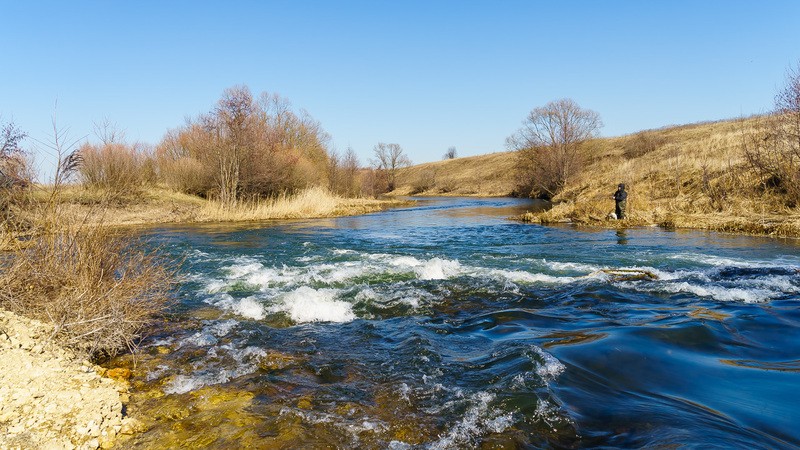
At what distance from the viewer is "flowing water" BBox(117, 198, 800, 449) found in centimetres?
385

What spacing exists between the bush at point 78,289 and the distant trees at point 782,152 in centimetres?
2235

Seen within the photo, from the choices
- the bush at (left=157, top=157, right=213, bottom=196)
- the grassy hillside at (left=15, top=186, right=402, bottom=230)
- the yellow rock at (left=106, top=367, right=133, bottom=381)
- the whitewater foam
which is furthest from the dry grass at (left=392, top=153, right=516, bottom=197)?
the yellow rock at (left=106, top=367, right=133, bottom=381)

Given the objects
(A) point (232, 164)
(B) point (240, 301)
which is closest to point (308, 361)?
(B) point (240, 301)

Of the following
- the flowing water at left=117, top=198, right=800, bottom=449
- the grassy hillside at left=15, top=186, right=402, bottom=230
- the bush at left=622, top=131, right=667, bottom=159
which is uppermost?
the bush at left=622, top=131, right=667, bottom=159

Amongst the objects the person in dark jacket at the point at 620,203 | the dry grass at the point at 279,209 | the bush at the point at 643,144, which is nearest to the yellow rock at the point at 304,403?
the person in dark jacket at the point at 620,203

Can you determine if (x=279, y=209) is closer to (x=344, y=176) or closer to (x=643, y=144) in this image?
Result: (x=344, y=176)

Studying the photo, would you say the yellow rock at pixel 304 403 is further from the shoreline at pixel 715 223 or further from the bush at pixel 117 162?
the shoreline at pixel 715 223

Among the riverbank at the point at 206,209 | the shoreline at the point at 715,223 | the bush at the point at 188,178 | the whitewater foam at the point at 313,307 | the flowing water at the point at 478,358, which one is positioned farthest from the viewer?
the bush at the point at 188,178

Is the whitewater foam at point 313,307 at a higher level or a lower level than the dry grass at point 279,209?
lower

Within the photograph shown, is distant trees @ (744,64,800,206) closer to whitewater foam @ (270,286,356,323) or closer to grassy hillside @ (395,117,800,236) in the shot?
grassy hillside @ (395,117,800,236)

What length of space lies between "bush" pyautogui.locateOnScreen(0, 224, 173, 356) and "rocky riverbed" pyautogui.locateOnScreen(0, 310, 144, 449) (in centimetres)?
26

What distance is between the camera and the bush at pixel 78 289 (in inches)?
196

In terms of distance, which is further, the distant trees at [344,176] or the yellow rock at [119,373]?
the distant trees at [344,176]

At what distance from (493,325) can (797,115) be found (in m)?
19.4
